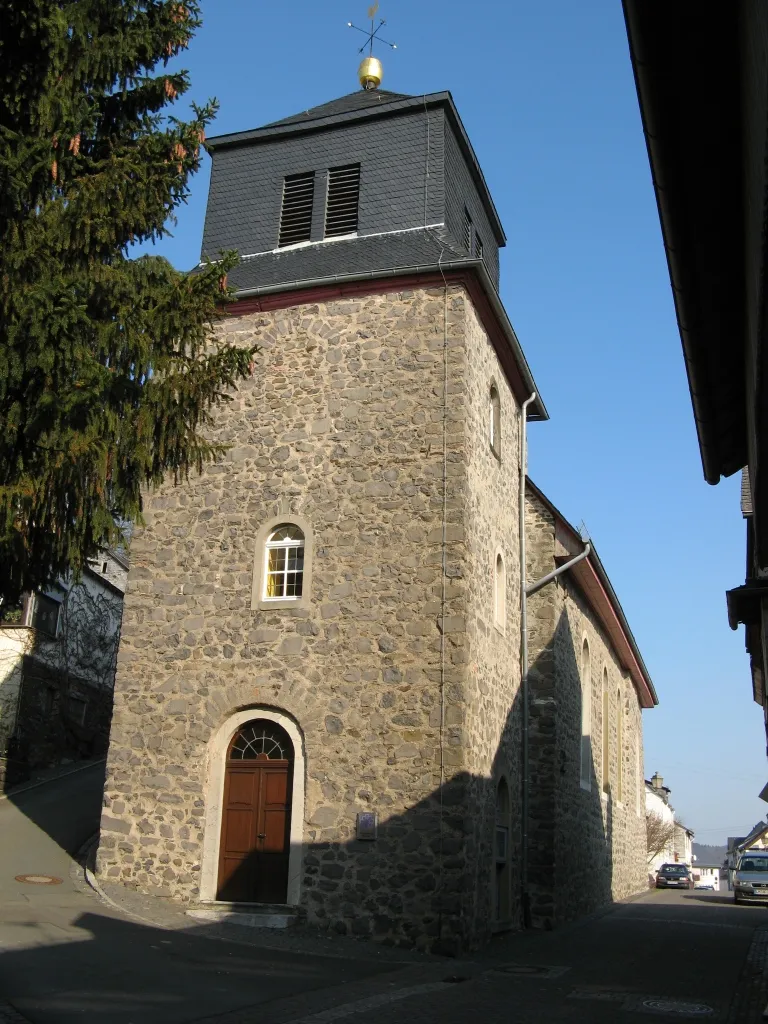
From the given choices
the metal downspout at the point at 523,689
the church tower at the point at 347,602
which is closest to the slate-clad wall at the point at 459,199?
the church tower at the point at 347,602

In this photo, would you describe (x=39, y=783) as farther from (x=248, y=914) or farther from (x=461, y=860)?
(x=461, y=860)

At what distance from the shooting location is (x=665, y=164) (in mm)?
4363

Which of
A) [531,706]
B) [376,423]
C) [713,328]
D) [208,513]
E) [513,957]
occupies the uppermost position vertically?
[376,423]

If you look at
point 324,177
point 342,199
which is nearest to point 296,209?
point 324,177

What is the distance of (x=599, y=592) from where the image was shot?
1875cm

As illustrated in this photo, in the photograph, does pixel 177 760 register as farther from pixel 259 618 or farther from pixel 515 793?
pixel 515 793

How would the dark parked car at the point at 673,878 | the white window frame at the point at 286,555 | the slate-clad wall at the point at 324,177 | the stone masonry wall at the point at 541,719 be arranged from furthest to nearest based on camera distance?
the dark parked car at the point at 673,878
the slate-clad wall at the point at 324,177
the stone masonry wall at the point at 541,719
the white window frame at the point at 286,555

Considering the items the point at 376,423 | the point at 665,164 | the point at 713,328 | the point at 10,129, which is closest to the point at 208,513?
the point at 376,423

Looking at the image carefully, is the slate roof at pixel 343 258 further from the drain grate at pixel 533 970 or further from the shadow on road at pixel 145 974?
the drain grate at pixel 533 970

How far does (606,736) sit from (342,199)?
13.2 m

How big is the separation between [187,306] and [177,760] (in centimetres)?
652

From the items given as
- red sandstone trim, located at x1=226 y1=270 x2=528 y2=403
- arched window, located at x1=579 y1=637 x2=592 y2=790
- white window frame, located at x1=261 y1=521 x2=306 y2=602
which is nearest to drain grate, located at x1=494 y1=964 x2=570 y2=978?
white window frame, located at x1=261 y1=521 x2=306 y2=602

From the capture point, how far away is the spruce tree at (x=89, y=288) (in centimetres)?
752

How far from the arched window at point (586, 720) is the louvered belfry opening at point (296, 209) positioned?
9258mm
